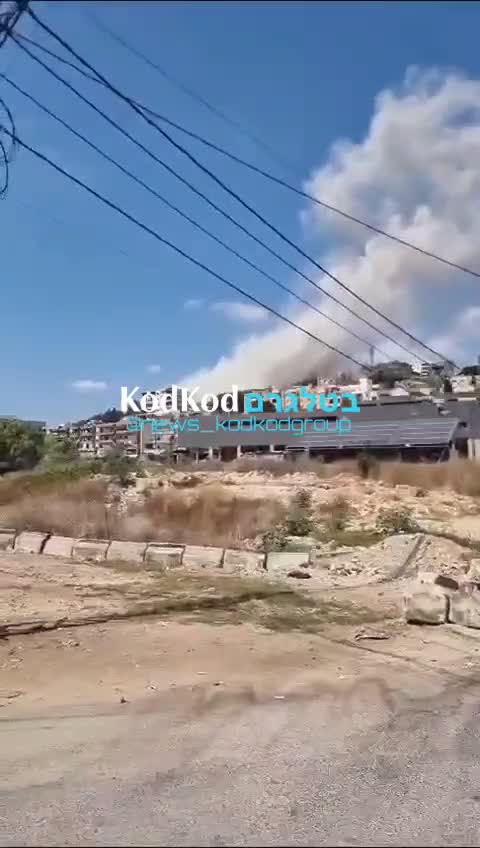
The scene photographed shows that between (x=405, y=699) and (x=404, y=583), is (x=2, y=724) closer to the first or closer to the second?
(x=405, y=699)

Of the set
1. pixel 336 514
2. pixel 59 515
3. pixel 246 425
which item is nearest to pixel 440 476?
Result: pixel 336 514

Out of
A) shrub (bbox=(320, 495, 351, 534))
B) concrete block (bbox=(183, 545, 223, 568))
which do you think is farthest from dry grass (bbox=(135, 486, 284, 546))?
concrete block (bbox=(183, 545, 223, 568))

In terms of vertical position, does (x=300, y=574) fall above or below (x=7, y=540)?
below

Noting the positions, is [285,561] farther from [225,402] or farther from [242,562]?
[225,402]

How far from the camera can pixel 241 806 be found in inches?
148

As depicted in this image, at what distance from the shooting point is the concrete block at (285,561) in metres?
12.1

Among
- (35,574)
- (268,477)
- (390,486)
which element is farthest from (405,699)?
(268,477)

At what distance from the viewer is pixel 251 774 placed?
4.23 m

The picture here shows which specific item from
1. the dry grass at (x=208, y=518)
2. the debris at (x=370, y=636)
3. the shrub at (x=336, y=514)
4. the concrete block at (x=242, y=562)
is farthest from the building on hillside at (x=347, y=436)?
the debris at (x=370, y=636)

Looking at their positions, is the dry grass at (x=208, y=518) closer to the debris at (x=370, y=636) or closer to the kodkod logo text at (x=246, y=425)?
the debris at (x=370, y=636)

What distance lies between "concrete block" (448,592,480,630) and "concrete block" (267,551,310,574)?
13.1 feet

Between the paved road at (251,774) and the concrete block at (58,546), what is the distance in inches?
331

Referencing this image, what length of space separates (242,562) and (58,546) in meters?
3.90

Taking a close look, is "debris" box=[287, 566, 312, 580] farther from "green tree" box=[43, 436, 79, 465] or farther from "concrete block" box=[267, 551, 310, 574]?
"green tree" box=[43, 436, 79, 465]
